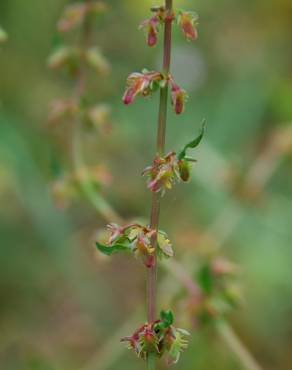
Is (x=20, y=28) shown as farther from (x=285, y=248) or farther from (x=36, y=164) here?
(x=285, y=248)

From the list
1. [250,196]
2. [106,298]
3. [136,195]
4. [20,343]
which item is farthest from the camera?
[136,195]

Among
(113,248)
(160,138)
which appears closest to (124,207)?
(113,248)

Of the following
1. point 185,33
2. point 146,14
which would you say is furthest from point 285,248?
point 185,33

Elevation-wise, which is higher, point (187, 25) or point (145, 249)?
point (187, 25)

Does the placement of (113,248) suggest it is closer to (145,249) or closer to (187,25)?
(145,249)

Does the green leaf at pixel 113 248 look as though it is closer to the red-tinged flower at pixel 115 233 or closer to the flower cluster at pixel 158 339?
the red-tinged flower at pixel 115 233

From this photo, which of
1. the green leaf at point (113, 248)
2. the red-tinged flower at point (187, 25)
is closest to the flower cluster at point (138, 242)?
the green leaf at point (113, 248)
